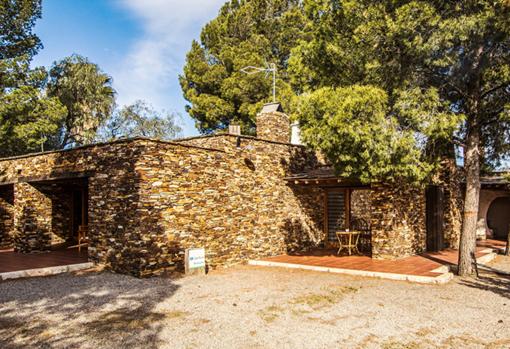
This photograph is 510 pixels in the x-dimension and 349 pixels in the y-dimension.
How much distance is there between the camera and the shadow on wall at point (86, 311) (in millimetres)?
4809

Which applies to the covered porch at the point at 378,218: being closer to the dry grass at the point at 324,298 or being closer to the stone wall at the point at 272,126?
the stone wall at the point at 272,126

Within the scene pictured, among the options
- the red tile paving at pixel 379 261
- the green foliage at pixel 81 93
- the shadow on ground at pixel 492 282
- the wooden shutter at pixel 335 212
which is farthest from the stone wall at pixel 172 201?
the green foliage at pixel 81 93

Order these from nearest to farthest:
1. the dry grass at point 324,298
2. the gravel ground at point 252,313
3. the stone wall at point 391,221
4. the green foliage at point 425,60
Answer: the gravel ground at point 252,313 → the dry grass at point 324,298 → the green foliage at point 425,60 → the stone wall at point 391,221

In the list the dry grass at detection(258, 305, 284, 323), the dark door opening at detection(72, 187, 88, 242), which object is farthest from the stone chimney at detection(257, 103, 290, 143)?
the dry grass at detection(258, 305, 284, 323)

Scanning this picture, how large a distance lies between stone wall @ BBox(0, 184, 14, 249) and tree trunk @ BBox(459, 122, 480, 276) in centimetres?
1395

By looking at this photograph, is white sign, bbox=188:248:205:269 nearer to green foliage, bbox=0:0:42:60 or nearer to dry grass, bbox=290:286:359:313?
dry grass, bbox=290:286:359:313

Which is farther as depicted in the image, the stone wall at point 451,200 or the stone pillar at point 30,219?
the stone wall at point 451,200

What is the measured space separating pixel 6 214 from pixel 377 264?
1262 cm

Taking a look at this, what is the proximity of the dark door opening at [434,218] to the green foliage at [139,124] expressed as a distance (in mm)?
18691

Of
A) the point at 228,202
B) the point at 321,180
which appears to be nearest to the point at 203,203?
the point at 228,202

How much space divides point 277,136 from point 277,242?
3290 mm

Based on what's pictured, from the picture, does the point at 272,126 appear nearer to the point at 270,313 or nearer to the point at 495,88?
the point at 495,88

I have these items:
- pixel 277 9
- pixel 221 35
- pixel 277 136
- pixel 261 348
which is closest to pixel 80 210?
pixel 277 136

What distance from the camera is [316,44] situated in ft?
30.7
